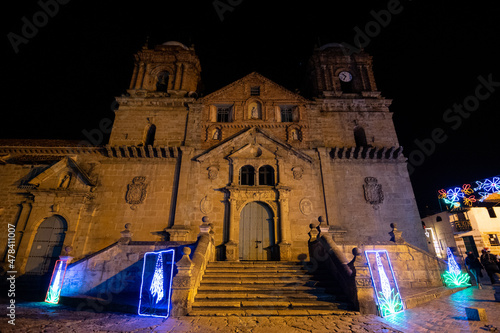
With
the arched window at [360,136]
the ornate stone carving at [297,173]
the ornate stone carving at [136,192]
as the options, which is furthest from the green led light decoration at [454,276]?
the ornate stone carving at [136,192]

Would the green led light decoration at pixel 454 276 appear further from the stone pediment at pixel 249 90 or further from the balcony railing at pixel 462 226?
the balcony railing at pixel 462 226

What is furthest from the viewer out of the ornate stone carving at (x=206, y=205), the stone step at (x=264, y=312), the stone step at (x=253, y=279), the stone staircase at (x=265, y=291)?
the ornate stone carving at (x=206, y=205)

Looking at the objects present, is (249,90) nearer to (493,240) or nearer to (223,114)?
(223,114)

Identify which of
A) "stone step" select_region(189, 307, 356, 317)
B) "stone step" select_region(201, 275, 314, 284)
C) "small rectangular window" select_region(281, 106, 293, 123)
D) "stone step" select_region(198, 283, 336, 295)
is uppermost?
"small rectangular window" select_region(281, 106, 293, 123)

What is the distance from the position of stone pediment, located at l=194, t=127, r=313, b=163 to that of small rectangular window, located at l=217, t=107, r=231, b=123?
95.0 inches

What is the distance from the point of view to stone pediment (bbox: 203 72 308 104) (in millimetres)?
18312

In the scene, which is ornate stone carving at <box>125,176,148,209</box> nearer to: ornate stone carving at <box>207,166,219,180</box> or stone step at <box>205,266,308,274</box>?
ornate stone carving at <box>207,166,219,180</box>

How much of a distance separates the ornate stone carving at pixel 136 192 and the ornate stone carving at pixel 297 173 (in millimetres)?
9878

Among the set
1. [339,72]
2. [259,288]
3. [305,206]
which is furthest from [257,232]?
[339,72]

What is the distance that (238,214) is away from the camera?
46.7ft

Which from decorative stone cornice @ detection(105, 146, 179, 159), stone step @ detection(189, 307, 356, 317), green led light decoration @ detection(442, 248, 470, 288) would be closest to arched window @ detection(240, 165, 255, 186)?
decorative stone cornice @ detection(105, 146, 179, 159)

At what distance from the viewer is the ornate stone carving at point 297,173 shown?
1538 cm

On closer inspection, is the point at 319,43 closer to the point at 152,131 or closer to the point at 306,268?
the point at 152,131

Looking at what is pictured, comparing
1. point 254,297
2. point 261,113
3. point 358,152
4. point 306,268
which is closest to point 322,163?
point 358,152
